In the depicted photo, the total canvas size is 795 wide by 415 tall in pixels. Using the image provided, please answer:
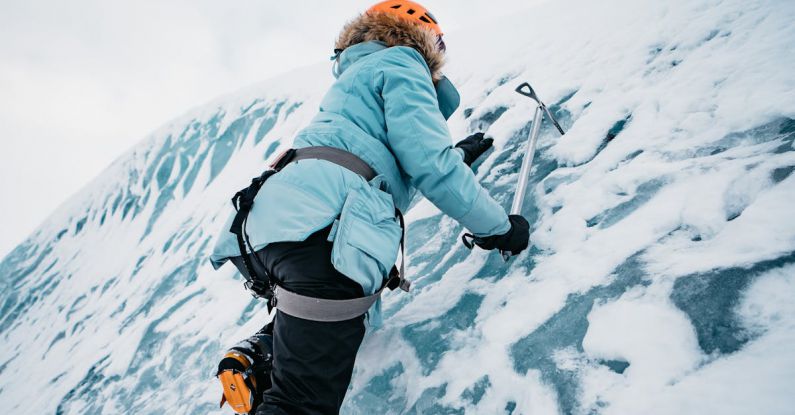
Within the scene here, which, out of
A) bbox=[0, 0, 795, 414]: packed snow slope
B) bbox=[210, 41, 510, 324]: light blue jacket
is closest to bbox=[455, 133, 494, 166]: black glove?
bbox=[0, 0, 795, 414]: packed snow slope

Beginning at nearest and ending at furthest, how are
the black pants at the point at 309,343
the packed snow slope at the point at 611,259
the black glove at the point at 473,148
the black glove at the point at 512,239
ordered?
the packed snow slope at the point at 611,259
the black pants at the point at 309,343
the black glove at the point at 512,239
the black glove at the point at 473,148

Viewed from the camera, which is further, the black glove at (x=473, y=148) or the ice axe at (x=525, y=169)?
the black glove at (x=473, y=148)

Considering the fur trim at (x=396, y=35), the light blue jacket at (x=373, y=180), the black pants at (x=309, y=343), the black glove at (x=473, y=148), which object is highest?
the fur trim at (x=396, y=35)

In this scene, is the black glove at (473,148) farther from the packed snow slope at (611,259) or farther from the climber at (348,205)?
the climber at (348,205)

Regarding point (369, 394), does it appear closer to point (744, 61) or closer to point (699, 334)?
point (699, 334)

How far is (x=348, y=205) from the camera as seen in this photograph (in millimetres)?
1252

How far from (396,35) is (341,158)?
0.64 m

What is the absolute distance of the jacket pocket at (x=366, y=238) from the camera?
1184 mm

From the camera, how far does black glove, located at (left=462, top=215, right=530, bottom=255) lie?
1524 mm

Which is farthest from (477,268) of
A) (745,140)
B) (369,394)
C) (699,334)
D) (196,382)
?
(196,382)

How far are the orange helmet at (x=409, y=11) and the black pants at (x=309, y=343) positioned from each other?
3.66 feet

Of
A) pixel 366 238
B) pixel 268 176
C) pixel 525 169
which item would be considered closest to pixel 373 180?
pixel 366 238

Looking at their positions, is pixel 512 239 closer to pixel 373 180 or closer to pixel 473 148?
pixel 373 180

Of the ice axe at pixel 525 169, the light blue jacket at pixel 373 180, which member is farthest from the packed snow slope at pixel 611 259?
the light blue jacket at pixel 373 180
